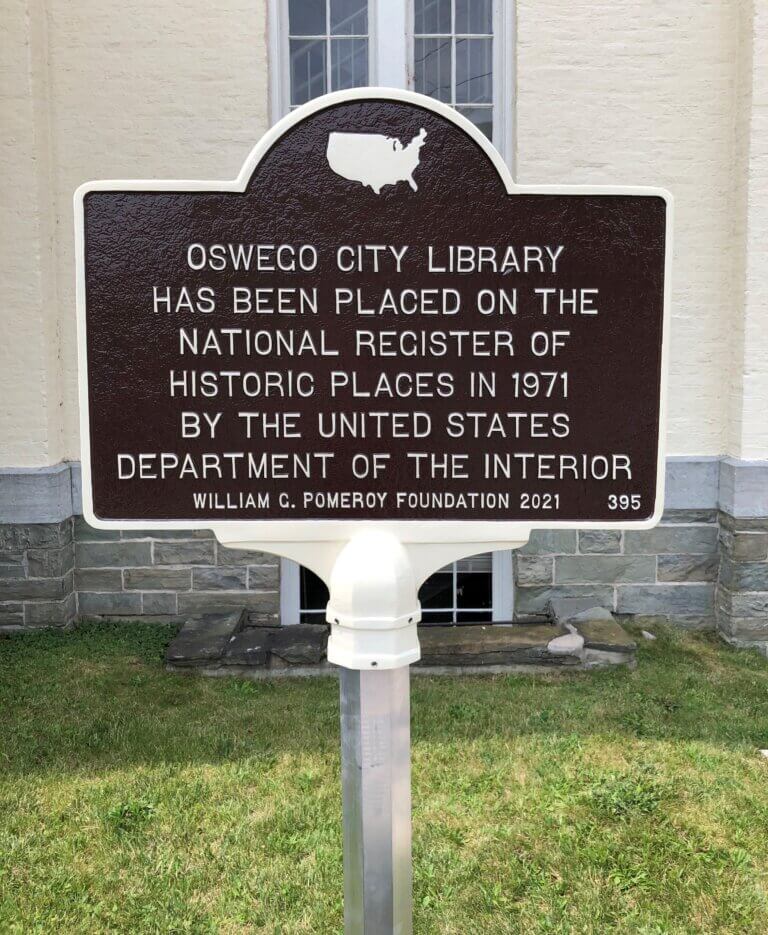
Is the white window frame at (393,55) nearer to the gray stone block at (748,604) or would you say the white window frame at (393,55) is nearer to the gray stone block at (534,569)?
the gray stone block at (534,569)

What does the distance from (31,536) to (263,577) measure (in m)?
1.61

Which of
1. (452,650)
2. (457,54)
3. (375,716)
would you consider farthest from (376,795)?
(457,54)

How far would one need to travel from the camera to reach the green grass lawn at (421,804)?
10.5 feet

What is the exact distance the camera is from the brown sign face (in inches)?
94.2

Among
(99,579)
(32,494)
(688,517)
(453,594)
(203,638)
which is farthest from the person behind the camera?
(453,594)

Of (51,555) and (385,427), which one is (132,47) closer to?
(51,555)

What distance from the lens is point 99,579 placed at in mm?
6348

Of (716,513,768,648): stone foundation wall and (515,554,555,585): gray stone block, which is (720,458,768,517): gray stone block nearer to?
(716,513,768,648): stone foundation wall

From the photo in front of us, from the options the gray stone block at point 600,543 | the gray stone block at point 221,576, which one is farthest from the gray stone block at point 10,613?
the gray stone block at point 600,543

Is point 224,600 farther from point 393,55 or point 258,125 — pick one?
point 393,55

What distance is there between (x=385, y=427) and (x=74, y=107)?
4.67 m

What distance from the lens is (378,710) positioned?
2.40m

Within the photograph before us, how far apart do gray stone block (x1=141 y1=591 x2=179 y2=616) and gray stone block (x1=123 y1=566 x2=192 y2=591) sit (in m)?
0.04

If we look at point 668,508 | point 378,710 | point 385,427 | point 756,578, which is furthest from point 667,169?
point 378,710
